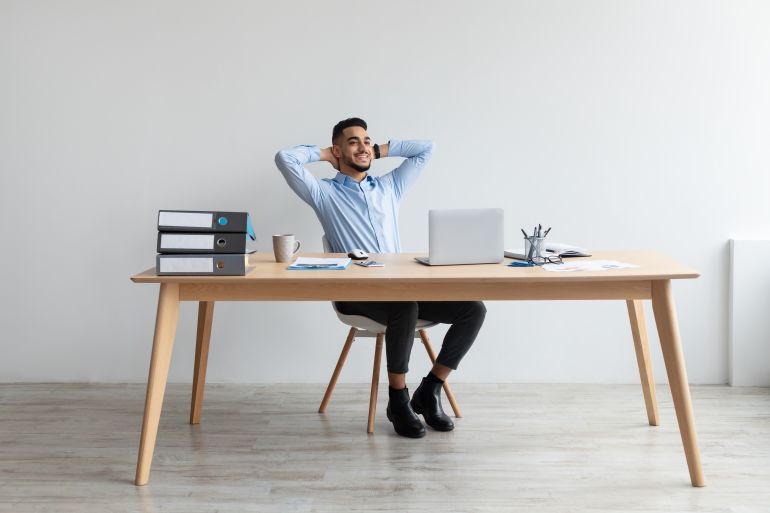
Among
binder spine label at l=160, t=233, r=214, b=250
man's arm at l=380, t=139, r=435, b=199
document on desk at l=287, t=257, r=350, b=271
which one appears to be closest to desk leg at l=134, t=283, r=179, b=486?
binder spine label at l=160, t=233, r=214, b=250

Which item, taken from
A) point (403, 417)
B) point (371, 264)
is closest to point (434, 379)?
point (403, 417)

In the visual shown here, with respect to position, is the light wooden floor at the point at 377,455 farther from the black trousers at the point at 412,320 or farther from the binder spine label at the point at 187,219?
the binder spine label at the point at 187,219

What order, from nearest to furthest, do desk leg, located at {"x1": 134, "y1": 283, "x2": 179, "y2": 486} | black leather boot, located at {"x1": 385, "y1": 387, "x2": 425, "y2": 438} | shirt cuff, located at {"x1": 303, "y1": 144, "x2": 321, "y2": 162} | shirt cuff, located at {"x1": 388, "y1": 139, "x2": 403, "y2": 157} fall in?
desk leg, located at {"x1": 134, "y1": 283, "x2": 179, "y2": 486}
black leather boot, located at {"x1": 385, "y1": 387, "x2": 425, "y2": 438}
shirt cuff, located at {"x1": 303, "y1": 144, "x2": 321, "y2": 162}
shirt cuff, located at {"x1": 388, "y1": 139, "x2": 403, "y2": 157}

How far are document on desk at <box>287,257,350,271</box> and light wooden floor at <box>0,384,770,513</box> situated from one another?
0.66m

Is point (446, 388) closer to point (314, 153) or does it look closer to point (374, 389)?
point (374, 389)

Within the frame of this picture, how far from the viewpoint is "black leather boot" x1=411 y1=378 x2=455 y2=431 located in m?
2.90

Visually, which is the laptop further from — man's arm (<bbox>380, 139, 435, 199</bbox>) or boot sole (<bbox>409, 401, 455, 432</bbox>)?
man's arm (<bbox>380, 139, 435, 199</bbox>)

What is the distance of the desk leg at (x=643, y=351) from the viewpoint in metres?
2.88

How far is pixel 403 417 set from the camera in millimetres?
2857

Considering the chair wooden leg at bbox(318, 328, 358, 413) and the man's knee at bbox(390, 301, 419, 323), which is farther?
the chair wooden leg at bbox(318, 328, 358, 413)

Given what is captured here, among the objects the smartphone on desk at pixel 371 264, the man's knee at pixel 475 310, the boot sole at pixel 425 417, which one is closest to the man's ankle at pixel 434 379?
the boot sole at pixel 425 417

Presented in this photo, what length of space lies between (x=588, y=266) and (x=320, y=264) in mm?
872

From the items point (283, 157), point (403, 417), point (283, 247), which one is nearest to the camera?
point (283, 247)

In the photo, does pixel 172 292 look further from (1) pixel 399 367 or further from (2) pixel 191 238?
(1) pixel 399 367
